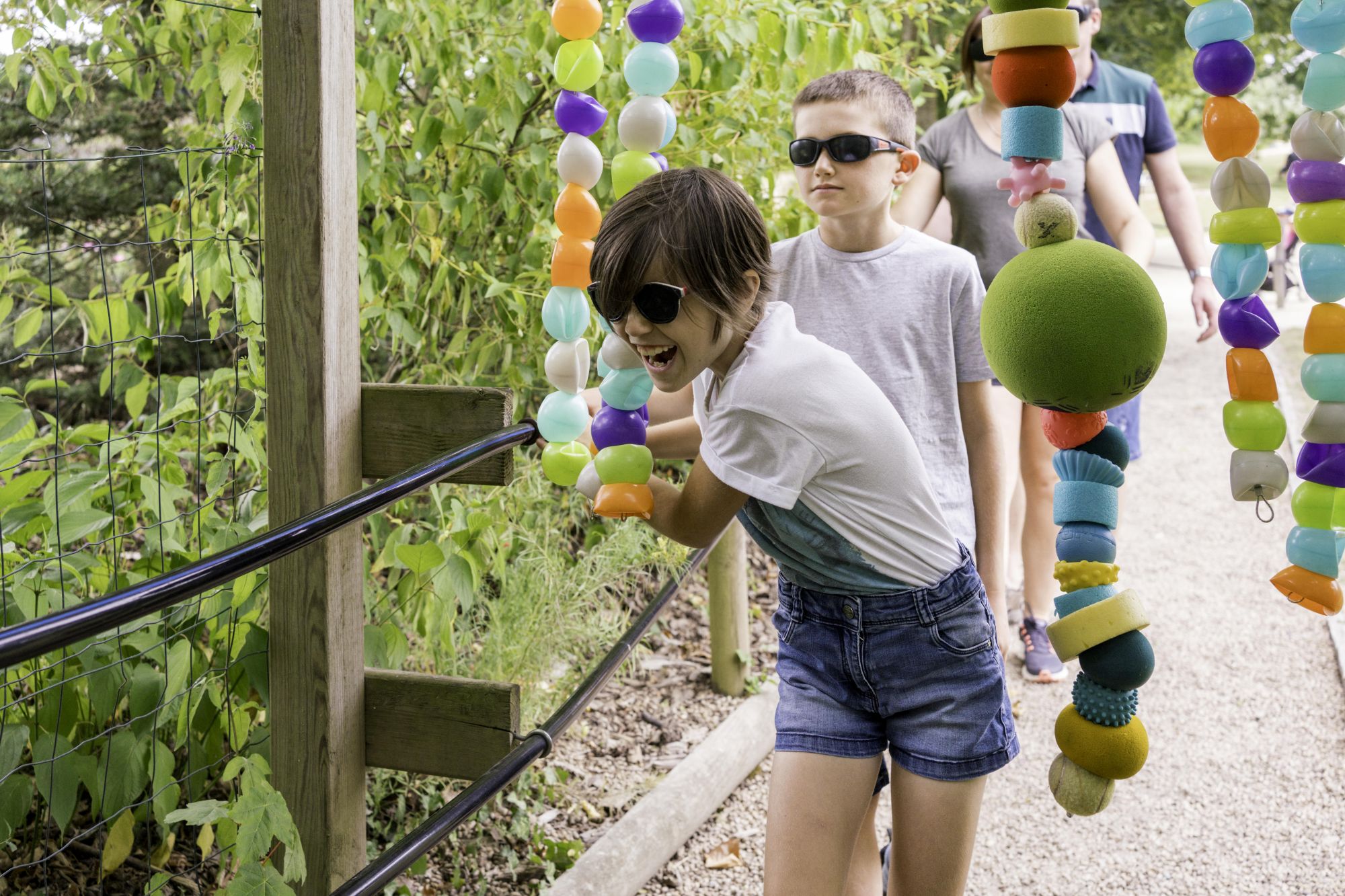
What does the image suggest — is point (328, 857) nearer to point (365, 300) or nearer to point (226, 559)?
point (226, 559)

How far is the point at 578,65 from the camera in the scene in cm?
167

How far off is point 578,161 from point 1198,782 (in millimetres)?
2697

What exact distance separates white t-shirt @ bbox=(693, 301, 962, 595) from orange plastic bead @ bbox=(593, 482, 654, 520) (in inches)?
4.5

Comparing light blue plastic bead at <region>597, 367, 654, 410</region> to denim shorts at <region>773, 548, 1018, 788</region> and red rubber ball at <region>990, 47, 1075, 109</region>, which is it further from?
red rubber ball at <region>990, 47, 1075, 109</region>

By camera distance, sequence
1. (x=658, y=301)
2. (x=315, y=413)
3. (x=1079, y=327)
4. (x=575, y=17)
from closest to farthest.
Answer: (x=1079, y=327) → (x=658, y=301) → (x=575, y=17) → (x=315, y=413)

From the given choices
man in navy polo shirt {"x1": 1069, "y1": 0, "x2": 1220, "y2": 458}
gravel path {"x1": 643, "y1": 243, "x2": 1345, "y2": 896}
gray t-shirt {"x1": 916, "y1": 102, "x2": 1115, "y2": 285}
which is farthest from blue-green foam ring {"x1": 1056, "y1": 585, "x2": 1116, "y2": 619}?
man in navy polo shirt {"x1": 1069, "y1": 0, "x2": 1220, "y2": 458}

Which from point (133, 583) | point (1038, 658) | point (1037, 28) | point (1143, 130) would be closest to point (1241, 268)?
point (1037, 28)

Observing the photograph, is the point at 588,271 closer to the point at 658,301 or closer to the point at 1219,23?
the point at 658,301

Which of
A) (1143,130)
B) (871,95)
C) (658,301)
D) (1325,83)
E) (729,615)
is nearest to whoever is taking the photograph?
(1325,83)

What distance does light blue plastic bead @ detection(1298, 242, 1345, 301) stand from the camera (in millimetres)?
1200

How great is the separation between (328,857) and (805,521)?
1.07 m

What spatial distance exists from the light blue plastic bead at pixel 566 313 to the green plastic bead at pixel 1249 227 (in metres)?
0.83

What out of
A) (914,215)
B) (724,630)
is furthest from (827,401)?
(724,630)

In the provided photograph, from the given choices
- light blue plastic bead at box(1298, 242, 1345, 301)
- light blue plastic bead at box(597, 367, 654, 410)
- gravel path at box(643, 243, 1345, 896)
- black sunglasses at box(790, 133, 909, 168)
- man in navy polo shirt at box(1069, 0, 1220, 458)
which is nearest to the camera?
light blue plastic bead at box(1298, 242, 1345, 301)
